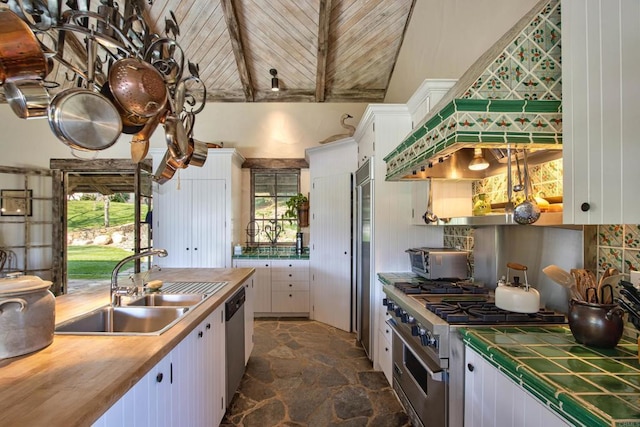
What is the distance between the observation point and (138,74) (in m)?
1.44

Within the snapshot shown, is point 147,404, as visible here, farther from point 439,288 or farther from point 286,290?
point 286,290

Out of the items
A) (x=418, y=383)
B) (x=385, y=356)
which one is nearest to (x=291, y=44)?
(x=385, y=356)

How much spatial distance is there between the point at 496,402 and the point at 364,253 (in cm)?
182

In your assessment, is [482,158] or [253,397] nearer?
[482,158]

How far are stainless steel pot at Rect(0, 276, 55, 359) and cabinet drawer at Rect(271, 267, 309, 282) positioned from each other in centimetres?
309

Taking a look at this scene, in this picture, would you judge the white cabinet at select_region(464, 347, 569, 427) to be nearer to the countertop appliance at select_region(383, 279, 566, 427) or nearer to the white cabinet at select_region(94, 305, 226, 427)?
the countertop appliance at select_region(383, 279, 566, 427)

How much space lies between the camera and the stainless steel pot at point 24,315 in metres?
0.93

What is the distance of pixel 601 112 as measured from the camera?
2.96 feet

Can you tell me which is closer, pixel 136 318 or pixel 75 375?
pixel 75 375

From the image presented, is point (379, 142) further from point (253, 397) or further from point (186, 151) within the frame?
point (253, 397)

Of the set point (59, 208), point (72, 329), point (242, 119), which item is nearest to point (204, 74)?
point (242, 119)

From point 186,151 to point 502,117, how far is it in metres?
1.84

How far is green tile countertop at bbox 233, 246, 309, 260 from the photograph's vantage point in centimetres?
411

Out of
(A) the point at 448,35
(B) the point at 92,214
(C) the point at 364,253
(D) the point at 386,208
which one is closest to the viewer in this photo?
(D) the point at 386,208
